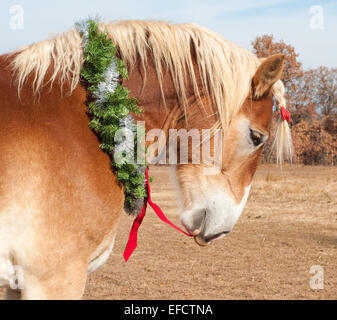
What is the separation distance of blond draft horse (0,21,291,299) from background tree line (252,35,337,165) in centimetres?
3004

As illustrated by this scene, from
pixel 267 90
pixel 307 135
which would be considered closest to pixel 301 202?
pixel 267 90

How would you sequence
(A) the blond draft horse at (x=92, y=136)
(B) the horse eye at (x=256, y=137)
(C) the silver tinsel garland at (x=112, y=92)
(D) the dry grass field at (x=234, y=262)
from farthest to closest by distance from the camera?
(D) the dry grass field at (x=234, y=262) < (B) the horse eye at (x=256, y=137) < (C) the silver tinsel garland at (x=112, y=92) < (A) the blond draft horse at (x=92, y=136)

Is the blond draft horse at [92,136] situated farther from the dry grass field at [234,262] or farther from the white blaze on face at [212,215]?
the dry grass field at [234,262]

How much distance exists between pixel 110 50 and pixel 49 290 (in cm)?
133

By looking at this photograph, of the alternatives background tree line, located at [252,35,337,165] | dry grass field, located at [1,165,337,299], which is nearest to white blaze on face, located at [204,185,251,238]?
dry grass field, located at [1,165,337,299]

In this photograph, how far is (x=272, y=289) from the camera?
20.8ft

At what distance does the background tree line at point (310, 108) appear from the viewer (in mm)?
33500

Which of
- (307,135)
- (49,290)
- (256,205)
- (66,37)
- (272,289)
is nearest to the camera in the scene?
(49,290)

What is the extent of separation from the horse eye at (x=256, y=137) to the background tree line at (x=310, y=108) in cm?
2996

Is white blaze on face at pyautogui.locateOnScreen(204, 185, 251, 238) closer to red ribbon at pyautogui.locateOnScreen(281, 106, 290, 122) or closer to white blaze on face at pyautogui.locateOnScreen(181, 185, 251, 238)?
white blaze on face at pyautogui.locateOnScreen(181, 185, 251, 238)

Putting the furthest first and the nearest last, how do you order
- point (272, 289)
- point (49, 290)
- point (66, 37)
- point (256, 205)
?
1. point (256, 205)
2. point (272, 289)
3. point (66, 37)
4. point (49, 290)

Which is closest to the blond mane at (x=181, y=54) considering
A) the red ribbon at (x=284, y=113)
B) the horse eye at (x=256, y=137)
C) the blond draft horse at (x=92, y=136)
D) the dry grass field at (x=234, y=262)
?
the blond draft horse at (x=92, y=136)
